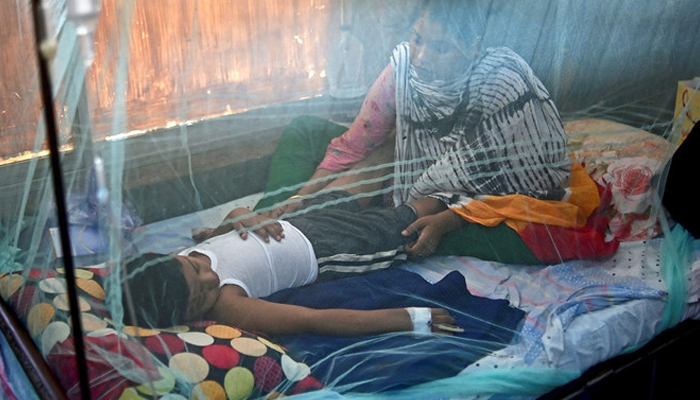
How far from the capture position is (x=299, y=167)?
1.54 m

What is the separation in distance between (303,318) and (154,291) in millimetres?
304

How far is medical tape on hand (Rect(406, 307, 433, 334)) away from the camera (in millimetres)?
1441

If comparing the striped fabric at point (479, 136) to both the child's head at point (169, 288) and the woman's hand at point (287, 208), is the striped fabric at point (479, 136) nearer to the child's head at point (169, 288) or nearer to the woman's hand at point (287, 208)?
the woman's hand at point (287, 208)

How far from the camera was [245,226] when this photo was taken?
144 centimetres

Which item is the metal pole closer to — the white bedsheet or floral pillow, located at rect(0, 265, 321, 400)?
floral pillow, located at rect(0, 265, 321, 400)

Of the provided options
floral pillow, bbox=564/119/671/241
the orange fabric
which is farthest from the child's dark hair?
floral pillow, bbox=564/119/671/241

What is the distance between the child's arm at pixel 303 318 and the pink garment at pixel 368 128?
0.36 meters

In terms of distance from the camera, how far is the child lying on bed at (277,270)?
1304 mm

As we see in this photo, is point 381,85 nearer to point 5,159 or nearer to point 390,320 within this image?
point 390,320

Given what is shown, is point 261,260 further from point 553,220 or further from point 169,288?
point 553,220

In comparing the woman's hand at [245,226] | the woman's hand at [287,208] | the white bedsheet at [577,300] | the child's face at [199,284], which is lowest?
A: the white bedsheet at [577,300]

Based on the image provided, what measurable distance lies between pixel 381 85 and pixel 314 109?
0.58 feet

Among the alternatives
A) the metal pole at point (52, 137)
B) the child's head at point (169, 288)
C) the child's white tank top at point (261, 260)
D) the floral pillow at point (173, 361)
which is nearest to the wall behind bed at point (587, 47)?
the child's white tank top at point (261, 260)

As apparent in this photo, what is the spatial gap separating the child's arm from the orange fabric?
0.34 m
